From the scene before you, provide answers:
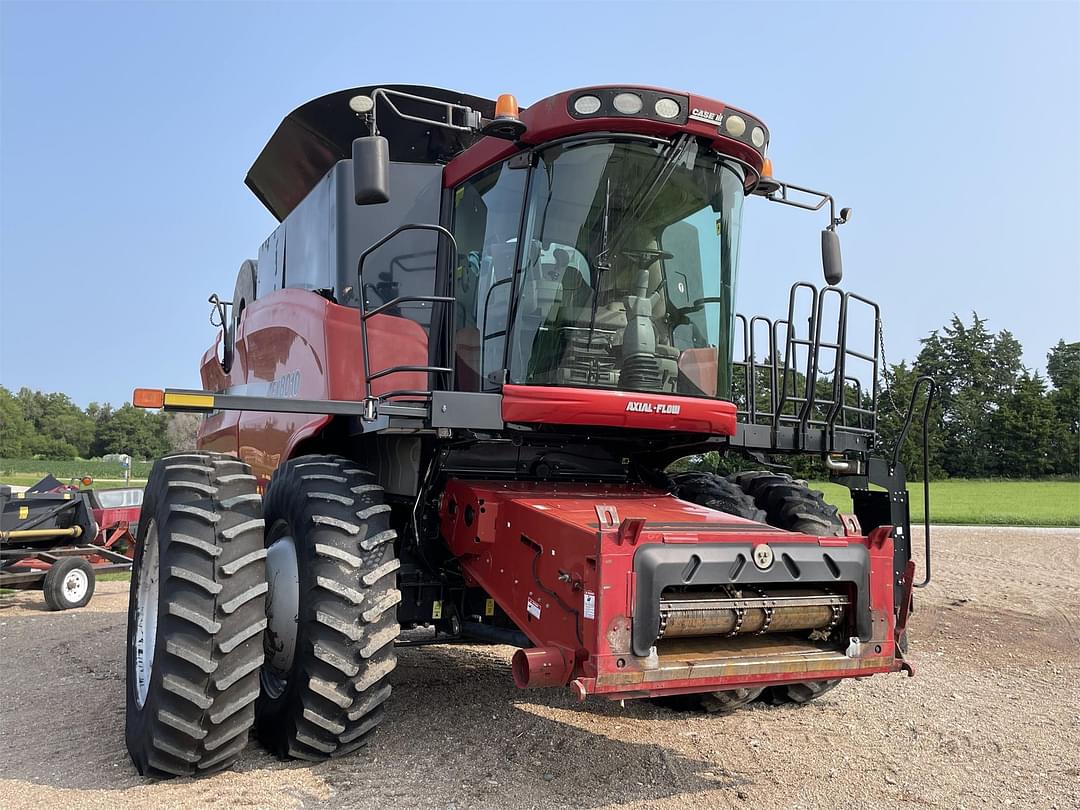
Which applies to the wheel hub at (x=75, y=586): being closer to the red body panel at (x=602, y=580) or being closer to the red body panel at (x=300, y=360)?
the red body panel at (x=300, y=360)

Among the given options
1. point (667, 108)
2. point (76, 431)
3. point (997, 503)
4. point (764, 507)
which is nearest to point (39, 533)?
point (764, 507)

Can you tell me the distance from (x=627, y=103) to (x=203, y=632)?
11.0 feet

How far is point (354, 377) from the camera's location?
18.0 ft

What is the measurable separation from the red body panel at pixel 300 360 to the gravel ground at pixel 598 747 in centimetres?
200

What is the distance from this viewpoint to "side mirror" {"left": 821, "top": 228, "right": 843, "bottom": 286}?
5.89 metres

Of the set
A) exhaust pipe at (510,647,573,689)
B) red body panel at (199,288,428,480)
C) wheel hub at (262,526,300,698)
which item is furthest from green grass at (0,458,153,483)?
exhaust pipe at (510,647,573,689)

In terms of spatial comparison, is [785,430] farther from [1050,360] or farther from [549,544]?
[1050,360]

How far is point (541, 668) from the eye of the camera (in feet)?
12.5

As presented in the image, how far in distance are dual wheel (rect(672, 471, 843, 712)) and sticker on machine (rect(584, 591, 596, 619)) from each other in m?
2.42

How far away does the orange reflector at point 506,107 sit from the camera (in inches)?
184

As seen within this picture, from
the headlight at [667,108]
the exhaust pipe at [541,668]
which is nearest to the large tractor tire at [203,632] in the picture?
the exhaust pipe at [541,668]

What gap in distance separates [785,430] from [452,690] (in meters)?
2.96

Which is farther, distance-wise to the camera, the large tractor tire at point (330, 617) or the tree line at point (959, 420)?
the tree line at point (959, 420)

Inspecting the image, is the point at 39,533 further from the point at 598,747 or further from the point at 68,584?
the point at 598,747
